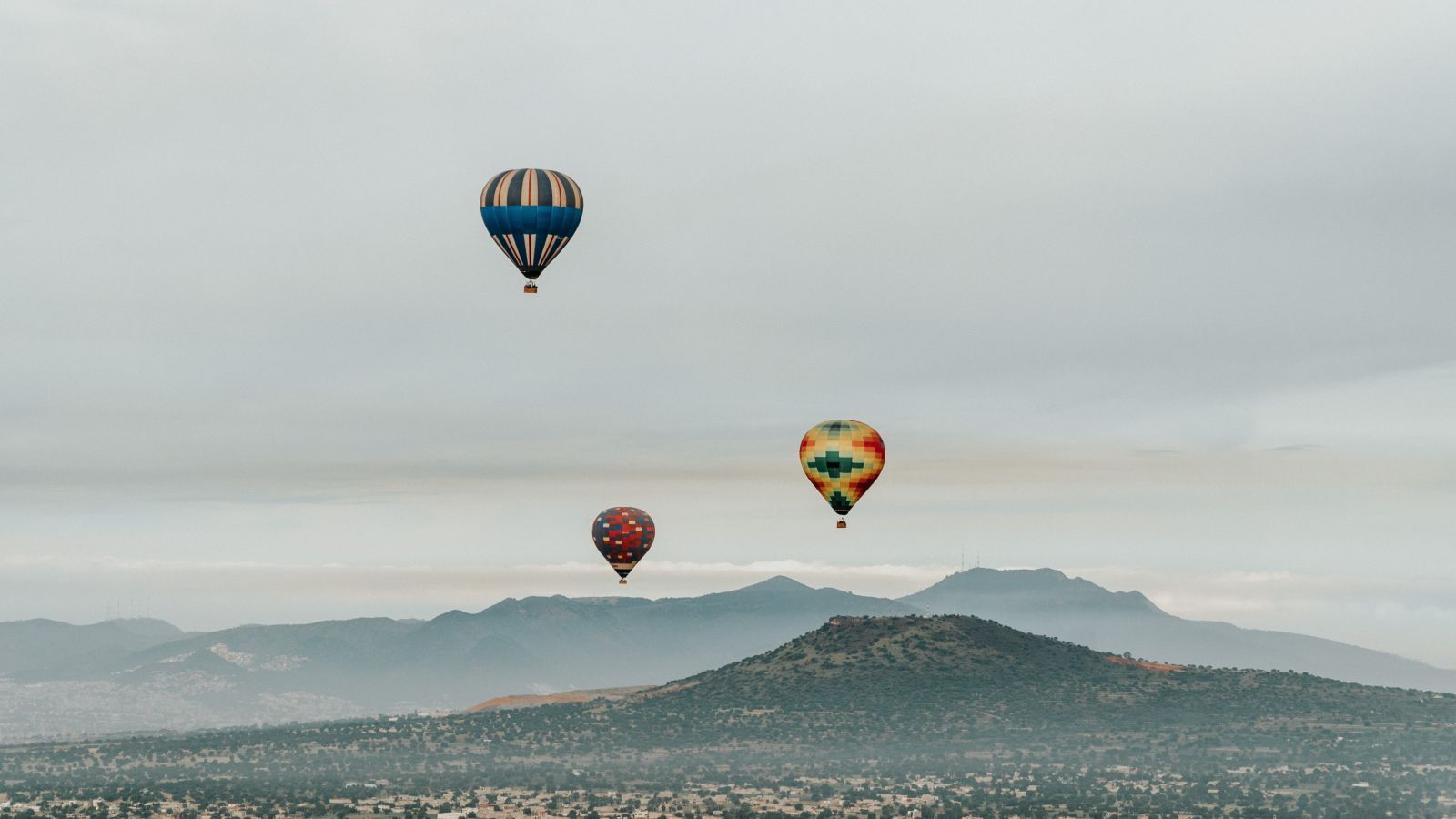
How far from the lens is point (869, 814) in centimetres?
11475

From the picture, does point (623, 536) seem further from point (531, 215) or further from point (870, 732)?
point (531, 215)

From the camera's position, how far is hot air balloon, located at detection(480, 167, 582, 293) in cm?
10262

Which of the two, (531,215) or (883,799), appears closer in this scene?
(531,215)

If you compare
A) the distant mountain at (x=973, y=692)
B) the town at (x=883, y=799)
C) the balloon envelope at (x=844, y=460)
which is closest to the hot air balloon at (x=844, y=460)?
the balloon envelope at (x=844, y=460)

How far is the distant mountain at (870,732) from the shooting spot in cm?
14388

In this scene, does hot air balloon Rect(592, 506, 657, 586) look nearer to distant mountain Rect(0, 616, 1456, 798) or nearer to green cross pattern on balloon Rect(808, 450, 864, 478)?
distant mountain Rect(0, 616, 1456, 798)

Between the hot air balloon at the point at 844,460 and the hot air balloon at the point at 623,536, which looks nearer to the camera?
the hot air balloon at the point at 844,460

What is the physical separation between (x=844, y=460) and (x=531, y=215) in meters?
32.0

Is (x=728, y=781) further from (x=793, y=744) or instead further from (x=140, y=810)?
(x=140, y=810)

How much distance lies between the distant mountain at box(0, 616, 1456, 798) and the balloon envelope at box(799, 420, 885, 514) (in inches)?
1139

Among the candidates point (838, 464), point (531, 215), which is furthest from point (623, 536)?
point (531, 215)

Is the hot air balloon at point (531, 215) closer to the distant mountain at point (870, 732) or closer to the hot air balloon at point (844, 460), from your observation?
the hot air balloon at point (844, 460)

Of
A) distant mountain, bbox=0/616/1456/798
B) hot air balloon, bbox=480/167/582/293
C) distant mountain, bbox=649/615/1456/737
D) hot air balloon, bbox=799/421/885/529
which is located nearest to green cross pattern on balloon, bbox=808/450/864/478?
hot air balloon, bbox=799/421/885/529

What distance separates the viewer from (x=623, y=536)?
144 m
